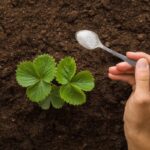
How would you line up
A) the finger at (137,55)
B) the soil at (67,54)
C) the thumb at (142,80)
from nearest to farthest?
1. the thumb at (142,80)
2. the finger at (137,55)
3. the soil at (67,54)

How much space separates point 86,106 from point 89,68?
15 centimetres

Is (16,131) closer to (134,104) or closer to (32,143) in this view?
(32,143)

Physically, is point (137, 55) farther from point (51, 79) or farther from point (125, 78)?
point (51, 79)

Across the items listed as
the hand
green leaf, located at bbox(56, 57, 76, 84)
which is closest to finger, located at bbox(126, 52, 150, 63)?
the hand

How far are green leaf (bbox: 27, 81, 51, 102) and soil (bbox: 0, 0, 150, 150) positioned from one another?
0.11 meters

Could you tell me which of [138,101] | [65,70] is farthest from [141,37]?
[138,101]

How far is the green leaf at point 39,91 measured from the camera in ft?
5.64

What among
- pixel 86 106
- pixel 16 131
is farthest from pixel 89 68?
pixel 16 131

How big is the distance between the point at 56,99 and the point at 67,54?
20 centimetres

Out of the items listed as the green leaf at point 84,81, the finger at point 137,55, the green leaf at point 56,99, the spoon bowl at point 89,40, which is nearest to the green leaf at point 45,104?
the green leaf at point 56,99

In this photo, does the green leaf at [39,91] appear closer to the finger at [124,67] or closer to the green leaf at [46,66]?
the green leaf at [46,66]

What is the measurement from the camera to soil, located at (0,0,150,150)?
1828mm

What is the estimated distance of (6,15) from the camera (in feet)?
6.20

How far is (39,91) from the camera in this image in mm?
1728
